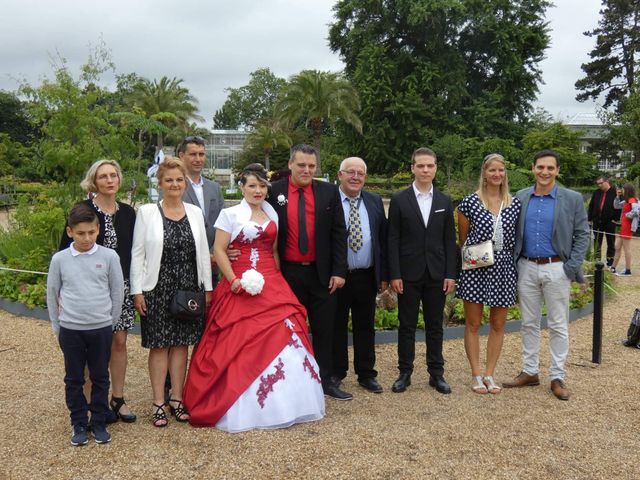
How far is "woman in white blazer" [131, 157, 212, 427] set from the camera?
4.18m

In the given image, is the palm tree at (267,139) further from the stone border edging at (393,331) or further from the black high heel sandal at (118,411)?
the black high heel sandal at (118,411)

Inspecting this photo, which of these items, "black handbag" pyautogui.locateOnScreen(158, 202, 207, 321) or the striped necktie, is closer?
"black handbag" pyautogui.locateOnScreen(158, 202, 207, 321)

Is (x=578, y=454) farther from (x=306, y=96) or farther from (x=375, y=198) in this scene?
(x=306, y=96)

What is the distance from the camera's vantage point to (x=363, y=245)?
491 centimetres

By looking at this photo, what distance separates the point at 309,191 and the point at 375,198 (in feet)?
2.28

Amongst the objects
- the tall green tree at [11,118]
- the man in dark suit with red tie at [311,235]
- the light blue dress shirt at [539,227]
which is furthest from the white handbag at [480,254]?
the tall green tree at [11,118]

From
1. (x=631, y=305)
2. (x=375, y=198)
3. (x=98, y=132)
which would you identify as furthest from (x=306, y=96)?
(x=375, y=198)

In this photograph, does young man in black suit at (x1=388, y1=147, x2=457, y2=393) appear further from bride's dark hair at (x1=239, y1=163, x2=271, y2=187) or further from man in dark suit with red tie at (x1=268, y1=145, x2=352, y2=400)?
bride's dark hair at (x1=239, y1=163, x2=271, y2=187)

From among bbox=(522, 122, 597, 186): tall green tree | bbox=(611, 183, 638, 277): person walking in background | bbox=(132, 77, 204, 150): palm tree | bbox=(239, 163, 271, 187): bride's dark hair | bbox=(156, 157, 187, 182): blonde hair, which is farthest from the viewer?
bbox=(132, 77, 204, 150): palm tree

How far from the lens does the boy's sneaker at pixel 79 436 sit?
387 centimetres

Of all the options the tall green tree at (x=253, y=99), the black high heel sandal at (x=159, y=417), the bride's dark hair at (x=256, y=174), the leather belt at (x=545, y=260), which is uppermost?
the tall green tree at (x=253, y=99)

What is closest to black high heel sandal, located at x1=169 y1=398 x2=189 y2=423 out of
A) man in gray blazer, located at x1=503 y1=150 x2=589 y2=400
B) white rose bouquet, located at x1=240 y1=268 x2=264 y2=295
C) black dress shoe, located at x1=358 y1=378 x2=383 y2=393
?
white rose bouquet, located at x1=240 y1=268 x2=264 y2=295

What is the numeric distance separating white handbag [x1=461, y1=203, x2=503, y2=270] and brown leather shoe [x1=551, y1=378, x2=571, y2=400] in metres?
1.17

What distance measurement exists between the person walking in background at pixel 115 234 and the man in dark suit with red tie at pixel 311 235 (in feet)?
3.83
